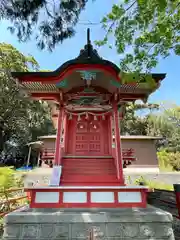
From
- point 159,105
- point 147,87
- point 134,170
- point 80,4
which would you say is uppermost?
point 159,105

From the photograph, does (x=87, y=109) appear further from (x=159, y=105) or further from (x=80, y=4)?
(x=159, y=105)

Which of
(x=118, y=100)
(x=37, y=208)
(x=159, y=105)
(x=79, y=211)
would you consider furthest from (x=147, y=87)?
(x=159, y=105)

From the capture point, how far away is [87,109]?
516cm

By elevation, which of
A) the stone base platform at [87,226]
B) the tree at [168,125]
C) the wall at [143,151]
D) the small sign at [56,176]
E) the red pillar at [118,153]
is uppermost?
the tree at [168,125]

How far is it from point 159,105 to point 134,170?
13.3 metres

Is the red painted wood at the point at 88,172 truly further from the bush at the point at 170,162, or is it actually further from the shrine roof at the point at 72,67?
the bush at the point at 170,162

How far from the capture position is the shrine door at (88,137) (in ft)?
16.5

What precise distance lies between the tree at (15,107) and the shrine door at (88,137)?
10.4m

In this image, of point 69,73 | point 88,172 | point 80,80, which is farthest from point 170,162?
point 69,73

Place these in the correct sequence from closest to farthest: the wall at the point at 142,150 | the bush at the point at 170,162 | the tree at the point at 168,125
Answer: the wall at the point at 142,150, the bush at the point at 170,162, the tree at the point at 168,125

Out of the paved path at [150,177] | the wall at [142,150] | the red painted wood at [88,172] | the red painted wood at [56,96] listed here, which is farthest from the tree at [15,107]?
the red painted wood at [88,172]

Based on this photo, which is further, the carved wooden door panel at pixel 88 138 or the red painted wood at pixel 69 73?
the carved wooden door panel at pixel 88 138

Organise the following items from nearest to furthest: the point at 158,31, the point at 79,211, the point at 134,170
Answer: the point at 158,31 < the point at 79,211 < the point at 134,170

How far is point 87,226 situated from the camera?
10.4ft
